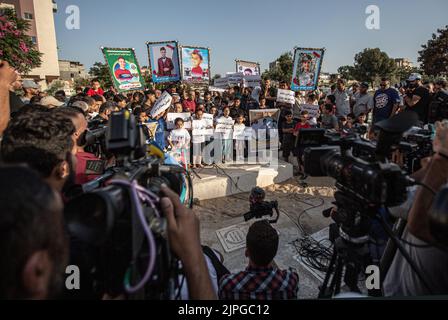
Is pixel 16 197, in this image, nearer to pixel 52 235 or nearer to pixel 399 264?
pixel 52 235

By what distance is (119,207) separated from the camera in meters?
0.75

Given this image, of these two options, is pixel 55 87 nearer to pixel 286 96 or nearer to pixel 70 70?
pixel 70 70

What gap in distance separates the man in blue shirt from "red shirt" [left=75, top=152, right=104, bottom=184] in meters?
6.91

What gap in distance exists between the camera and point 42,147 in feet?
4.17

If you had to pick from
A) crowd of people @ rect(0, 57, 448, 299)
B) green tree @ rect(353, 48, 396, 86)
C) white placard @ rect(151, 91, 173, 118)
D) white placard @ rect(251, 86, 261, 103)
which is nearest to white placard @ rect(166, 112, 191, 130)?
white placard @ rect(151, 91, 173, 118)

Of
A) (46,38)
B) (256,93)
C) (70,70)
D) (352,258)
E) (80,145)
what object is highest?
(46,38)

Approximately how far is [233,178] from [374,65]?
41462 mm

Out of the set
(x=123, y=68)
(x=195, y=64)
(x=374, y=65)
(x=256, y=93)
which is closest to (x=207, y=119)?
(x=123, y=68)

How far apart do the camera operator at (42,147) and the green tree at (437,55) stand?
28.4 metres

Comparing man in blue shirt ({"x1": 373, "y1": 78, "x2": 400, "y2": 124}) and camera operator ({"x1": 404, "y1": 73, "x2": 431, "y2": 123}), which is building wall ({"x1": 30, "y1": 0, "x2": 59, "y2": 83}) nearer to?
man in blue shirt ({"x1": 373, "y1": 78, "x2": 400, "y2": 124})

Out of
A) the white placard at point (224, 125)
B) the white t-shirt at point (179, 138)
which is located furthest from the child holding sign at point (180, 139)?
the white placard at point (224, 125)
